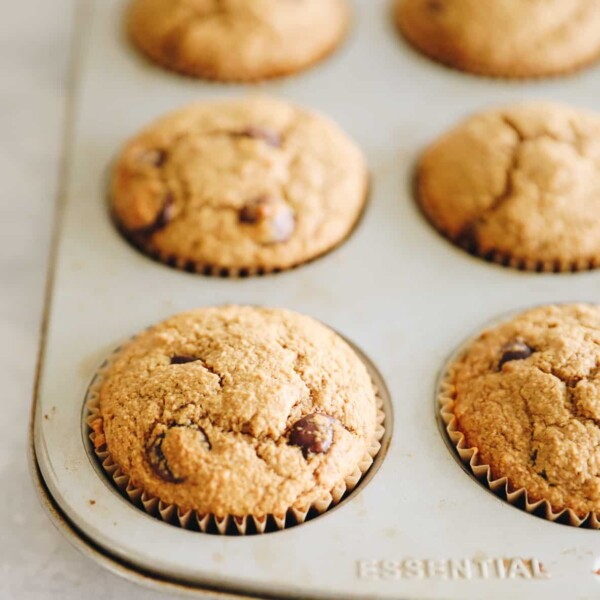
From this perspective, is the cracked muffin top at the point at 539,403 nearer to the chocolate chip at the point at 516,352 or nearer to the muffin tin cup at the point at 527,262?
the chocolate chip at the point at 516,352

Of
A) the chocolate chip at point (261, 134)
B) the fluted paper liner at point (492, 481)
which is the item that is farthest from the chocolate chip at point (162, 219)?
the fluted paper liner at point (492, 481)

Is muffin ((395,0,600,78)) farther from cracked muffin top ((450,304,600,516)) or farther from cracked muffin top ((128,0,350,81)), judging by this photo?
cracked muffin top ((450,304,600,516))

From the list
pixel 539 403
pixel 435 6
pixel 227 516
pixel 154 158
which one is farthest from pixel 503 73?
pixel 227 516

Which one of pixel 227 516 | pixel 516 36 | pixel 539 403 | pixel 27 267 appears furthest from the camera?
pixel 516 36

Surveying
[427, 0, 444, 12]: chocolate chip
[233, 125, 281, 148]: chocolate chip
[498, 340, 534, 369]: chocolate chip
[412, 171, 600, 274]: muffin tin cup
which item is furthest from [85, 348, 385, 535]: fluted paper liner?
[427, 0, 444, 12]: chocolate chip

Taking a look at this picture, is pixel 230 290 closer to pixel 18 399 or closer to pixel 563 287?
pixel 18 399

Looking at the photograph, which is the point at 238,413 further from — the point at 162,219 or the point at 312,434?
the point at 162,219
